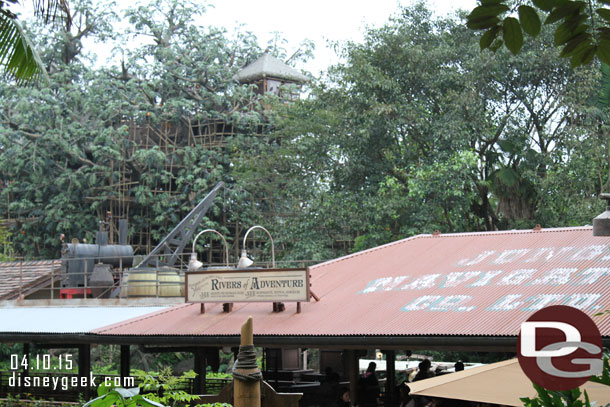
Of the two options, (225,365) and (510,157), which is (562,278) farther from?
(225,365)

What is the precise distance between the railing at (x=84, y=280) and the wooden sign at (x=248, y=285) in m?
4.57

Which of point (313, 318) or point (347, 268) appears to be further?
point (347, 268)

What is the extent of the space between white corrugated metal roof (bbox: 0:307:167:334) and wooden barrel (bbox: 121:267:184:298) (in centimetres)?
121

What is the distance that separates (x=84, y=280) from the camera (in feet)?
72.2

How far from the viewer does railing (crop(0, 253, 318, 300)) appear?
20.7m

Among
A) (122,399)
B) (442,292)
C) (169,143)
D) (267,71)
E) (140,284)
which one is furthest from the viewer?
(169,143)

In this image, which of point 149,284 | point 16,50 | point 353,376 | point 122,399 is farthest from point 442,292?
point 122,399

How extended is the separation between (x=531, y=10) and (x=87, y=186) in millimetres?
35880

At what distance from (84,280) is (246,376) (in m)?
19.2

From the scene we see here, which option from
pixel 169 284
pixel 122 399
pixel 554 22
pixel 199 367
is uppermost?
pixel 554 22

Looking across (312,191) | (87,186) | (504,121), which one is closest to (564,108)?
(504,121)

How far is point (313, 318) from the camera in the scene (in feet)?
45.3

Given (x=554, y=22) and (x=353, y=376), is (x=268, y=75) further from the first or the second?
(x=554, y=22)

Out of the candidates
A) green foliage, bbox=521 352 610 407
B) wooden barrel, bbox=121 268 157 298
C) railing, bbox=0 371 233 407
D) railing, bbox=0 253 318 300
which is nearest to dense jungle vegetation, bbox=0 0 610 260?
railing, bbox=0 253 318 300
